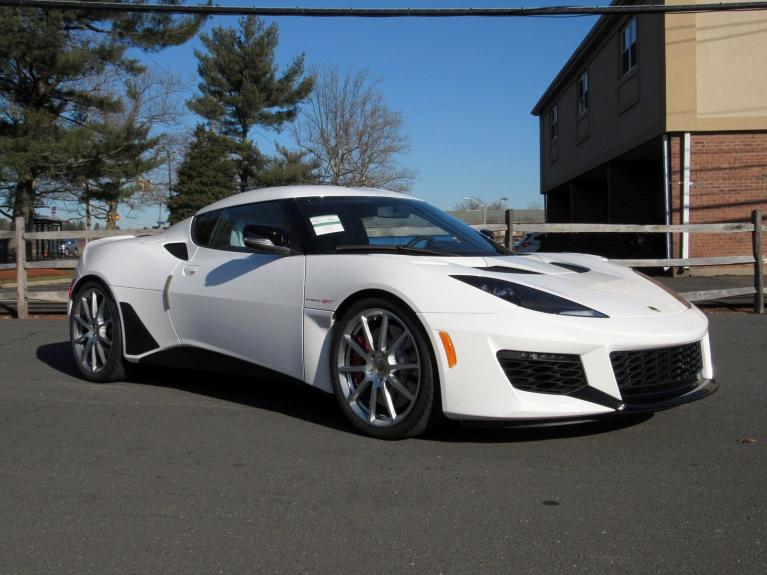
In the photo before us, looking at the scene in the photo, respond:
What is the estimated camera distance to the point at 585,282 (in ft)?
13.8

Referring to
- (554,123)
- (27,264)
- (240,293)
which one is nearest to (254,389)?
(240,293)

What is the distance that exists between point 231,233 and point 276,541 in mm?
2756

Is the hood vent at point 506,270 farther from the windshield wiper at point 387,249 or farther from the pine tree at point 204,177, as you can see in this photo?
the pine tree at point 204,177

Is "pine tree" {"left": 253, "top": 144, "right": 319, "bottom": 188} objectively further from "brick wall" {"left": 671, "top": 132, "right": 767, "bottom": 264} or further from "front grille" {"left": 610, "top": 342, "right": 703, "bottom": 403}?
"front grille" {"left": 610, "top": 342, "right": 703, "bottom": 403}

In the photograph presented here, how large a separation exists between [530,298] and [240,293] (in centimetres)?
189

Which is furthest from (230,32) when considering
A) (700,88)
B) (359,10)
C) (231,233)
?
(231,233)

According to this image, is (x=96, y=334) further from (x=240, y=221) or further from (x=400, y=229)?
(x=400, y=229)

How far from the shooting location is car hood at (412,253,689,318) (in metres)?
3.88

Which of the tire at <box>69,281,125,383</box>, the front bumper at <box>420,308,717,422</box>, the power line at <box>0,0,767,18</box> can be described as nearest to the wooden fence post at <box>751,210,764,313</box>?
the power line at <box>0,0,767,18</box>

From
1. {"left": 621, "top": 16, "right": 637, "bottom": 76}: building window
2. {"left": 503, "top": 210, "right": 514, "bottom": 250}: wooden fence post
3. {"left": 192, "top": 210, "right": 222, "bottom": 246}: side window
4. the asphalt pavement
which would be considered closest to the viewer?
the asphalt pavement

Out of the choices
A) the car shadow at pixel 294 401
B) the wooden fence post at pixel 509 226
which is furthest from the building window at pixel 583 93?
the car shadow at pixel 294 401

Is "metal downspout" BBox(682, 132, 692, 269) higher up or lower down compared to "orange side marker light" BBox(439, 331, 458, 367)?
higher up

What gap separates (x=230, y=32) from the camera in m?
39.5

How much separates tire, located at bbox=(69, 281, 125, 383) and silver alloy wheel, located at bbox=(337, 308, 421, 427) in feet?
7.24
